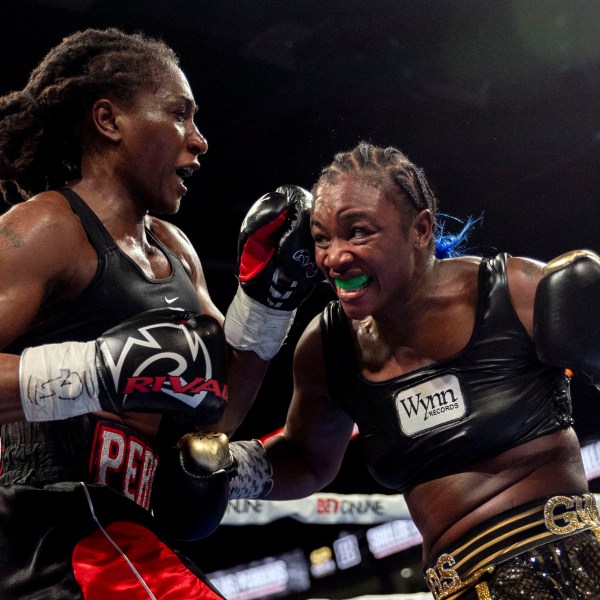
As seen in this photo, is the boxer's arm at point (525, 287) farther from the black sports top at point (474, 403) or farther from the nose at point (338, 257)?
the nose at point (338, 257)

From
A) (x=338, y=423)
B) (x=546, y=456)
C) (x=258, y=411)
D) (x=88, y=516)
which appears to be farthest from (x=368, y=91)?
(x=88, y=516)

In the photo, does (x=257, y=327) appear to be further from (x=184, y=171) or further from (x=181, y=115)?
(x=181, y=115)

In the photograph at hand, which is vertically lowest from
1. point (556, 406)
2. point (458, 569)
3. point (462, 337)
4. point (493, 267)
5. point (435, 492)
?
point (458, 569)

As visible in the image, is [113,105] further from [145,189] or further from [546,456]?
[546,456]

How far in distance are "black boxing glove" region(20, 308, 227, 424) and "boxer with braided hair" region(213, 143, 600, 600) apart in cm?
47

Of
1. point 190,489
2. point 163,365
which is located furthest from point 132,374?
point 190,489

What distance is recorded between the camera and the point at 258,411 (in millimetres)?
5953

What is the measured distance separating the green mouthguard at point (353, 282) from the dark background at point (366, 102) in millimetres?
2757

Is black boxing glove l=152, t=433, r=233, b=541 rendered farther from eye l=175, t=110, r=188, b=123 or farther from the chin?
eye l=175, t=110, r=188, b=123

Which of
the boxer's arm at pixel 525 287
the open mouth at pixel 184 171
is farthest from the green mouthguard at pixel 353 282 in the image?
the open mouth at pixel 184 171

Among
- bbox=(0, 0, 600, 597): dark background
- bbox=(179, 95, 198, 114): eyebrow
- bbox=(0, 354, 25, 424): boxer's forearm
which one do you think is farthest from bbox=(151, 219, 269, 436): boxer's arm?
bbox=(0, 0, 600, 597): dark background

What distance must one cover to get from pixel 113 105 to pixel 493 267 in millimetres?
958

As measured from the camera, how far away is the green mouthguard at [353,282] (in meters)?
1.88

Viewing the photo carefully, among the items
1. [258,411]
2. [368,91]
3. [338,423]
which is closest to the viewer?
[338,423]
